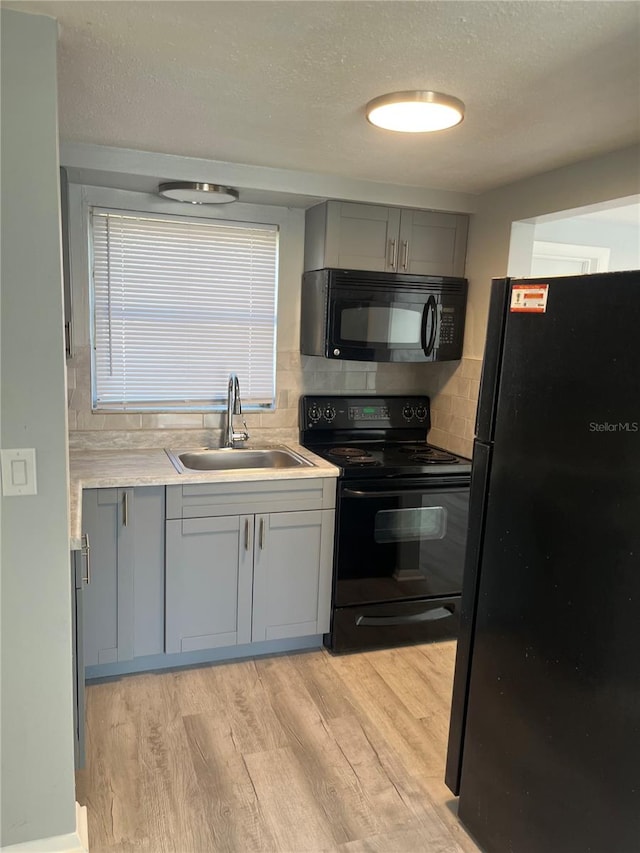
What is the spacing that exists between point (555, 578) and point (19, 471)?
1.41 meters

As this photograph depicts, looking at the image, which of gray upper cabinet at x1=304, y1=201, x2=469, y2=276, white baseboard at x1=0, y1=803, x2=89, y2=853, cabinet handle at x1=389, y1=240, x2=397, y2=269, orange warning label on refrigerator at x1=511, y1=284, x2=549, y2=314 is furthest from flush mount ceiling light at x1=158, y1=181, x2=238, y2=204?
white baseboard at x1=0, y1=803, x2=89, y2=853

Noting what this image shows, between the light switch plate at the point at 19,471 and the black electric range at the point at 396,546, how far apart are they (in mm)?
1542

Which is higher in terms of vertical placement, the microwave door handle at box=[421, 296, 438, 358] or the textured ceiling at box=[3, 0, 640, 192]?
the textured ceiling at box=[3, 0, 640, 192]

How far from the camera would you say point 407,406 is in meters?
3.61

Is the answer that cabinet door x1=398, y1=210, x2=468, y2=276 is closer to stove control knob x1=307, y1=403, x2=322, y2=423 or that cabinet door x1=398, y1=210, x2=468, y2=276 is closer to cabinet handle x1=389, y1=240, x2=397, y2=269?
cabinet handle x1=389, y1=240, x2=397, y2=269

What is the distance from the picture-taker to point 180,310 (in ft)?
10.3

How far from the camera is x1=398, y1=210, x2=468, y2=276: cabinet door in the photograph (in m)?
3.11

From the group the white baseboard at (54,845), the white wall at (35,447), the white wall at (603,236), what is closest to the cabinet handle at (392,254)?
the white wall at (603,236)

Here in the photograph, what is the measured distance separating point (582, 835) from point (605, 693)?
38cm

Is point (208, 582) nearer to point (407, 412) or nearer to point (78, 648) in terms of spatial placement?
point (78, 648)

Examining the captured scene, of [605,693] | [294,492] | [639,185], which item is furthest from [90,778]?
[639,185]

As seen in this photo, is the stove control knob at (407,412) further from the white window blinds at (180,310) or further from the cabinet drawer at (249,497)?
the cabinet drawer at (249,497)

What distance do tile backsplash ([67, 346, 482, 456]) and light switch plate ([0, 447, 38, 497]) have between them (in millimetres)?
1492

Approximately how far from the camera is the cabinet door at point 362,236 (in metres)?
2.97
